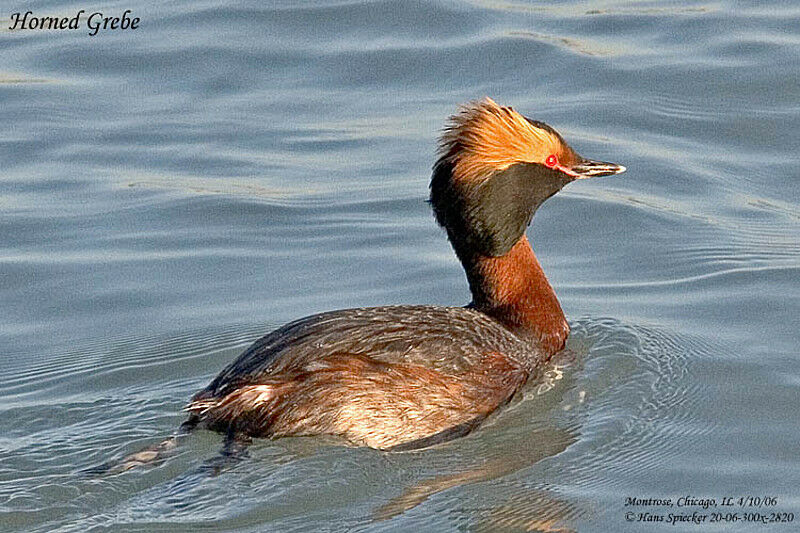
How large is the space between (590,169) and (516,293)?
2.62 ft

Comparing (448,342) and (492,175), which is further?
(492,175)

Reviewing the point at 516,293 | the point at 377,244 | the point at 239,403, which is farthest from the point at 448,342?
the point at 377,244

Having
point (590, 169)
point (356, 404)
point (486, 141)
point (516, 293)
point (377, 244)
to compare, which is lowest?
point (356, 404)

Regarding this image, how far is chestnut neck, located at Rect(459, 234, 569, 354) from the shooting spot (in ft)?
27.5

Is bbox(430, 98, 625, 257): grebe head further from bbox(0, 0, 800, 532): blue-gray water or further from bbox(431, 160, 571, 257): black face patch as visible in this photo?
bbox(0, 0, 800, 532): blue-gray water

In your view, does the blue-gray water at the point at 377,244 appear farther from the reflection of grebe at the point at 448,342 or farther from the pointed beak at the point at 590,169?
the pointed beak at the point at 590,169

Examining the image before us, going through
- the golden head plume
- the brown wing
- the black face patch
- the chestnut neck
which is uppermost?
the golden head plume

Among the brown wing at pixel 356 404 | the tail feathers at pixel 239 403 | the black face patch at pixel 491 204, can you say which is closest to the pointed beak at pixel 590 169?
the black face patch at pixel 491 204

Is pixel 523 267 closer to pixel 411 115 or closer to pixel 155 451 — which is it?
pixel 155 451

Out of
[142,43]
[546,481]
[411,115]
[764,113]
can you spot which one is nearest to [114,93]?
[142,43]

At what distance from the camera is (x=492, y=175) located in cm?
817

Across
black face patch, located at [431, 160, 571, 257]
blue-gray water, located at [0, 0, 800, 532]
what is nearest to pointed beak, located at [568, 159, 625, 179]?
black face patch, located at [431, 160, 571, 257]

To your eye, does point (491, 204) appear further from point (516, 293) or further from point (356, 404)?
point (356, 404)

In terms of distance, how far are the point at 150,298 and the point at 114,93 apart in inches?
150
